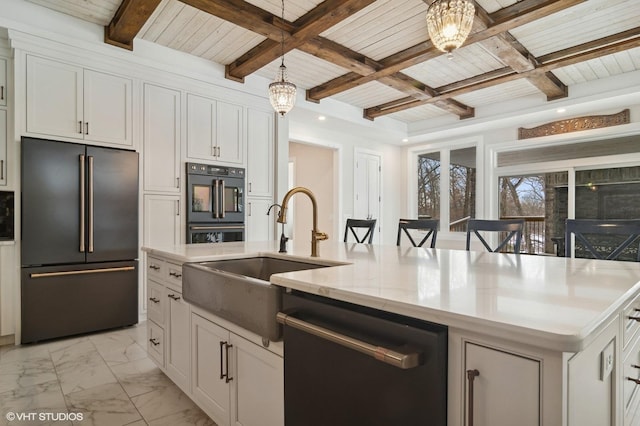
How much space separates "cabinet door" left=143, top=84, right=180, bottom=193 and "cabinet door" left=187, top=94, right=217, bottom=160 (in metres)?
0.13

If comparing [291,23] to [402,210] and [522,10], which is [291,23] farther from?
[402,210]

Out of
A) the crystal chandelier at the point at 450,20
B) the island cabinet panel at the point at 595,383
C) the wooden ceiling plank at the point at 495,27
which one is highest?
the wooden ceiling plank at the point at 495,27

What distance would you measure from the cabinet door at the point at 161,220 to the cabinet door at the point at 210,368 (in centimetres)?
200

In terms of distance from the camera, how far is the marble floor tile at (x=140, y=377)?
221 cm

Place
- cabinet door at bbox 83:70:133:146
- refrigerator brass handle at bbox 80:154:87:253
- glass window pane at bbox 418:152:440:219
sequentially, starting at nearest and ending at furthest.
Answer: refrigerator brass handle at bbox 80:154:87:253 < cabinet door at bbox 83:70:133:146 < glass window pane at bbox 418:152:440:219

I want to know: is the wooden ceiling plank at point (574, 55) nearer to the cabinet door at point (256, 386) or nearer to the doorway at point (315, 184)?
the doorway at point (315, 184)

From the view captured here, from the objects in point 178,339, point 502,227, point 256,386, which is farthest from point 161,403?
point 502,227

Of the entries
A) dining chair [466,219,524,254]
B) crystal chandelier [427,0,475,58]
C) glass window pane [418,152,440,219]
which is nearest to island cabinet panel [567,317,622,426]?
dining chair [466,219,524,254]

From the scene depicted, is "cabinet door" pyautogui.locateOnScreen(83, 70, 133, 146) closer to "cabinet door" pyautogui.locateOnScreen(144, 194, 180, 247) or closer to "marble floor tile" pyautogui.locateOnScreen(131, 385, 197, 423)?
"cabinet door" pyautogui.locateOnScreen(144, 194, 180, 247)

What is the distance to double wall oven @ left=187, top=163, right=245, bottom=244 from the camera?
3.87m

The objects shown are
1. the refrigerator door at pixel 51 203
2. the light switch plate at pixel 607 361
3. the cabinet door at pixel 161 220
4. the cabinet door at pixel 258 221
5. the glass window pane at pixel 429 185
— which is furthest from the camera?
the glass window pane at pixel 429 185

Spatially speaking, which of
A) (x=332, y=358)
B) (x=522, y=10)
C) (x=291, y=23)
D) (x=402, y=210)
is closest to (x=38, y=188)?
(x=291, y=23)

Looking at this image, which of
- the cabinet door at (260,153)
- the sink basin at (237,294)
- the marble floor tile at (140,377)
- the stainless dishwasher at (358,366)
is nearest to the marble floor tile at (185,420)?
the marble floor tile at (140,377)

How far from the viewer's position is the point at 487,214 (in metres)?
5.98
